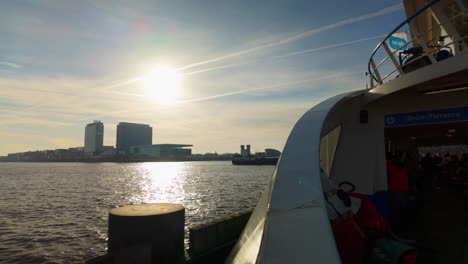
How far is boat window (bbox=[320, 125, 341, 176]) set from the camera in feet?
28.3

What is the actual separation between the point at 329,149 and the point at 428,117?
8.91 feet

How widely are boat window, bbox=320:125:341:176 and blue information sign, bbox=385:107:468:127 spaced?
1438 millimetres

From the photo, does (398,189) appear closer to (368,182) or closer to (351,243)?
(368,182)

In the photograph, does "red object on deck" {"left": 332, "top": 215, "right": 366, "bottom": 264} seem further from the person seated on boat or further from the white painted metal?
the person seated on boat

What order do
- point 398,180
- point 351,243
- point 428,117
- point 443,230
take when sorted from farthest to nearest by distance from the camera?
1. point 398,180
2. point 428,117
3. point 443,230
4. point 351,243

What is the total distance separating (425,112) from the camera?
7.95 metres

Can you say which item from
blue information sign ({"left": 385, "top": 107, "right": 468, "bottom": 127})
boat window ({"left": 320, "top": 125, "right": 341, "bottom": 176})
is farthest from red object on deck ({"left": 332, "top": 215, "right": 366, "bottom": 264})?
blue information sign ({"left": 385, "top": 107, "right": 468, "bottom": 127})

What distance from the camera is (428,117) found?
25.9ft

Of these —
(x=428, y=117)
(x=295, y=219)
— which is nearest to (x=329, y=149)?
(x=428, y=117)

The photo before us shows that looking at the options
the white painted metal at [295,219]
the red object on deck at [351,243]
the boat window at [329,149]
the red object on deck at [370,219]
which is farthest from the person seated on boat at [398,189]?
the red object on deck at [351,243]

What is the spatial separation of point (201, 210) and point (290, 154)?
23.2m

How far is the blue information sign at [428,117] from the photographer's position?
7.44m

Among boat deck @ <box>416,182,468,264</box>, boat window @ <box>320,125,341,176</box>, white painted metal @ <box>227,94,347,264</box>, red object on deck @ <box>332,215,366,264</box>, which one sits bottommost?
boat deck @ <box>416,182,468,264</box>

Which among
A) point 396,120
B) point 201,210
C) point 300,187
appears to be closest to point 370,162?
point 396,120
